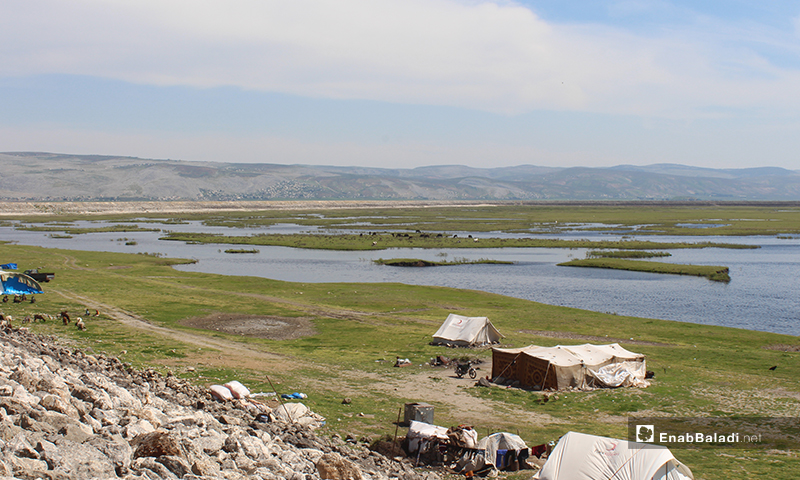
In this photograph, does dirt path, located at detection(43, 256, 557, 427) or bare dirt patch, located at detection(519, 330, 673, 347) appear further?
bare dirt patch, located at detection(519, 330, 673, 347)

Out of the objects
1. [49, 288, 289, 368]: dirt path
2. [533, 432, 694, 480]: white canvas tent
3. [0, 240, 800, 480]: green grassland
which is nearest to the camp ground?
[533, 432, 694, 480]: white canvas tent

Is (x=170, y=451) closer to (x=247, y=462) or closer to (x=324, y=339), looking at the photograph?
(x=247, y=462)

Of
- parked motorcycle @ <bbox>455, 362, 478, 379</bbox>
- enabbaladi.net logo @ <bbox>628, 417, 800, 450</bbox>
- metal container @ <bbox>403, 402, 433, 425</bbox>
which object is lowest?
parked motorcycle @ <bbox>455, 362, 478, 379</bbox>

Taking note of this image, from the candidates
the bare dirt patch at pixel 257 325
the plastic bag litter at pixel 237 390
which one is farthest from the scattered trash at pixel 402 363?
the plastic bag litter at pixel 237 390

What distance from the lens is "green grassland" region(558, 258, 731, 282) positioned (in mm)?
67438

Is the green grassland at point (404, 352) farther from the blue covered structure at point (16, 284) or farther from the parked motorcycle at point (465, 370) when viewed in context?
the parked motorcycle at point (465, 370)

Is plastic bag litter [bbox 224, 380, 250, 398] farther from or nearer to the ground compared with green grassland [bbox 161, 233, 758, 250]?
nearer to the ground

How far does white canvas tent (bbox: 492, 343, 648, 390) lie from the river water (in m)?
21.9

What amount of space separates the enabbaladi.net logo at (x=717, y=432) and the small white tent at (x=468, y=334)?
12702 millimetres

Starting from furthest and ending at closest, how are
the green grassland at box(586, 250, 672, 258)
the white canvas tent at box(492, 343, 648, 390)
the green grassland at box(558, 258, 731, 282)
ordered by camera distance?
the green grassland at box(586, 250, 672, 258) → the green grassland at box(558, 258, 731, 282) → the white canvas tent at box(492, 343, 648, 390)

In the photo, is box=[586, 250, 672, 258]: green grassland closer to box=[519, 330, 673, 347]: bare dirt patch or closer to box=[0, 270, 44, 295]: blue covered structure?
box=[519, 330, 673, 347]: bare dirt patch

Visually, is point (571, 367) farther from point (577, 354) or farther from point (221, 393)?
point (221, 393)

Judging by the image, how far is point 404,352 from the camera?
108 ft

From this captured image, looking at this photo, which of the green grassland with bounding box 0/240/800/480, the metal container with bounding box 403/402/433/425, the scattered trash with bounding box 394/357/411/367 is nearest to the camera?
the metal container with bounding box 403/402/433/425
